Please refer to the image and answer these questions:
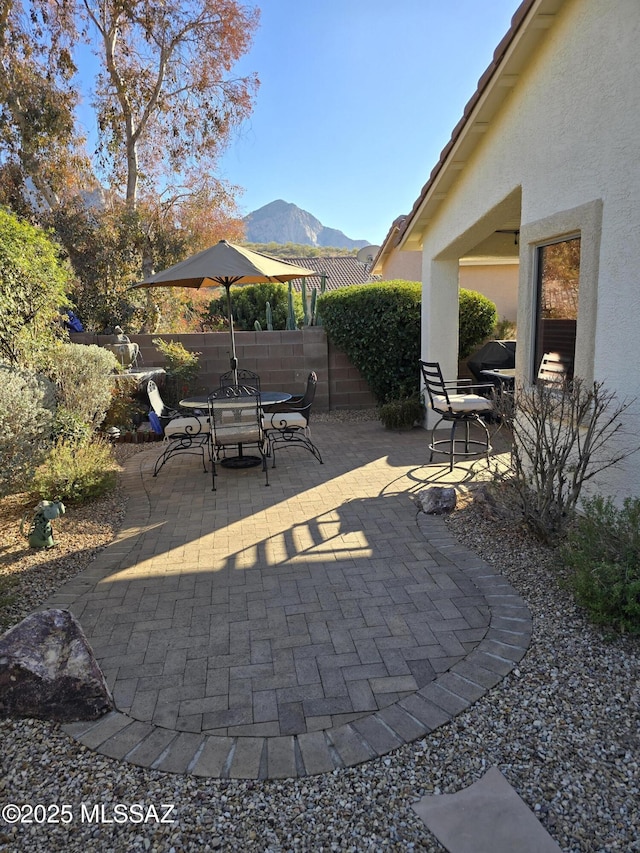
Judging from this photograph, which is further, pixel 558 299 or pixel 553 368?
pixel 553 368

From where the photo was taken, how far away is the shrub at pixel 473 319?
33.2 ft

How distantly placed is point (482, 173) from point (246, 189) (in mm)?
13789

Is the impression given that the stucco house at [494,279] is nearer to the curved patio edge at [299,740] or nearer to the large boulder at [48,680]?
the curved patio edge at [299,740]

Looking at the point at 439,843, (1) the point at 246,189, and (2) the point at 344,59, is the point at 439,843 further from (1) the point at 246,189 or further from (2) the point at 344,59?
(1) the point at 246,189

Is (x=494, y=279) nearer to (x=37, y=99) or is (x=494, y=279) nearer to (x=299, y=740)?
(x=37, y=99)

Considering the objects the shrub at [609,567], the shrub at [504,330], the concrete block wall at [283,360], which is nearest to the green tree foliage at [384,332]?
the concrete block wall at [283,360]

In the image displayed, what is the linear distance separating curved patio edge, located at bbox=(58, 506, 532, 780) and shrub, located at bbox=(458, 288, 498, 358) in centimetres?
814

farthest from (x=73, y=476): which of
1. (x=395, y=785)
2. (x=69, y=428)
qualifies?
(x=395, y=785)

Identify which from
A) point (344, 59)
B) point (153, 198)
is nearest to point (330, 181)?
point (153, 198)

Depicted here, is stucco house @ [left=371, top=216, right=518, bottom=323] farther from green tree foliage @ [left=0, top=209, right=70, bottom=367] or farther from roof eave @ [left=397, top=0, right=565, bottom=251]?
green tree foliage @ [left=0, top=209, right=70, bottom=367]

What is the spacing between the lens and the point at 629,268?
393 centimetres

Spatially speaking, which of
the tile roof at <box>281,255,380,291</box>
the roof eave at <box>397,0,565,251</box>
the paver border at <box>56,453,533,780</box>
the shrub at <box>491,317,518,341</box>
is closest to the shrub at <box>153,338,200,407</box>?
the roof eave at <box>397,0,565,251</box>

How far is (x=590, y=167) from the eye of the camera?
430 centimetres

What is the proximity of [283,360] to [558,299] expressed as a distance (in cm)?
611
